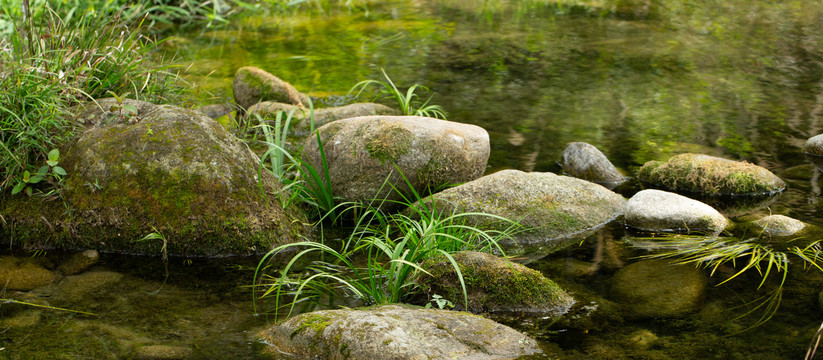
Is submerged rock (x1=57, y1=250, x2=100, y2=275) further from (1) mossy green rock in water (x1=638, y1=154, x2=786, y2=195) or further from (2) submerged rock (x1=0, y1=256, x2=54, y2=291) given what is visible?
(1) mossy green rock in water (x1=638, y1=154, x2=786, y2=195)

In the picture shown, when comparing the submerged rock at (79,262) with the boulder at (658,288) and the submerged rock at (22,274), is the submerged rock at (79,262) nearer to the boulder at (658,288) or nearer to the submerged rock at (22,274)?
the submerged rock at (22,274)

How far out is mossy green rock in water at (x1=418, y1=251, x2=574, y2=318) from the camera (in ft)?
12.5

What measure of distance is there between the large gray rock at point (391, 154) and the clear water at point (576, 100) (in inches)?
45.0

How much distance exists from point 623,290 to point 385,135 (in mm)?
2060

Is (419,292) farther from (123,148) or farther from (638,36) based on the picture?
(638,36)

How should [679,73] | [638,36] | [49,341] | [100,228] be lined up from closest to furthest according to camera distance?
[49,341], [100,228], [679,73], [638,36]

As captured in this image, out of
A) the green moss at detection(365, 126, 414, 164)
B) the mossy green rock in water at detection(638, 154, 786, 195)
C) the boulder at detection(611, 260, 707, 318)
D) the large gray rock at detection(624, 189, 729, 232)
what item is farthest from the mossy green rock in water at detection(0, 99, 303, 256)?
the mossy green rock in water at detection(638, 154, 786, 195)

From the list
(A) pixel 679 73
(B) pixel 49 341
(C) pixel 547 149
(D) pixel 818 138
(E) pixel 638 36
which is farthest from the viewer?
(E) pixel 638 36

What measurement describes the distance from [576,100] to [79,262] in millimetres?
6176

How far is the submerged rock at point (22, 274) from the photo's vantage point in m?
4.11

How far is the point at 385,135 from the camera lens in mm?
5238

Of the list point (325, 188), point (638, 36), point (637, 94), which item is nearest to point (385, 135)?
point (325, 188)

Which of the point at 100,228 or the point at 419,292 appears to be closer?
the point at 419,292

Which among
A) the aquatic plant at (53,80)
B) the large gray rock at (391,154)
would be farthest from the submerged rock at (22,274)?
the large gray rock at (391,154)
